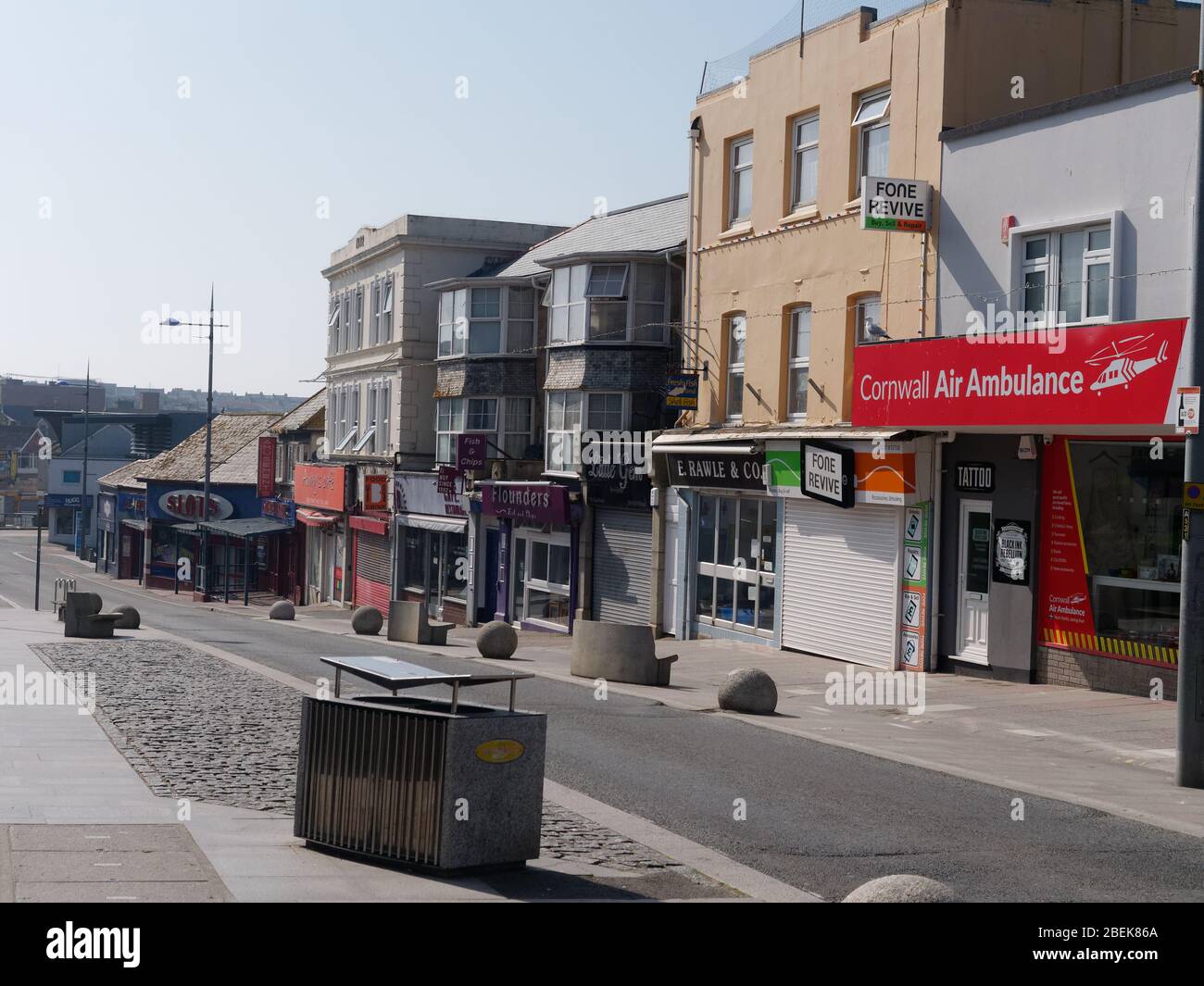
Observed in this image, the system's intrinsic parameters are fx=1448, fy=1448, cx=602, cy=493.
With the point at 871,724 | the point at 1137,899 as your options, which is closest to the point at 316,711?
the point at 1137,899

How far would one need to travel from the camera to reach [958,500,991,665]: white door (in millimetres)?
20845

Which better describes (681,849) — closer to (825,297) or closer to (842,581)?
(842,581)

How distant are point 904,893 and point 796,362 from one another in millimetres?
19422

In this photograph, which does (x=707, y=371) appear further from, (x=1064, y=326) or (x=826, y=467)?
(x=1064, y=326)

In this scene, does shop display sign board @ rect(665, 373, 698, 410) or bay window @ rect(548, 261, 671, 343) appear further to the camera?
bay window @ rect(548, 261, 671, 343)

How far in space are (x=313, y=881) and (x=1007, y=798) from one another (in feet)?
21.1

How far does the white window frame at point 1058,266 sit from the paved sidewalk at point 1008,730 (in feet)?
16.0

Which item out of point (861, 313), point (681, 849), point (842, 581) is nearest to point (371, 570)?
point (842, 581)

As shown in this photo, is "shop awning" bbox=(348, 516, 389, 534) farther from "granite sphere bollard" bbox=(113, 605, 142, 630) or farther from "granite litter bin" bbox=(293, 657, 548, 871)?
"granite litter bin" bbox=(293, 657, 548, 871)

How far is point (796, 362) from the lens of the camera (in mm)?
25703

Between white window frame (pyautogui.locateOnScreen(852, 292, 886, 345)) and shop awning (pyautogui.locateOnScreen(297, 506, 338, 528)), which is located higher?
white window frame (pyautogui.locateOnScreen(852, 292, 886, 345))

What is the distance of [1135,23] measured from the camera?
73.8 feet

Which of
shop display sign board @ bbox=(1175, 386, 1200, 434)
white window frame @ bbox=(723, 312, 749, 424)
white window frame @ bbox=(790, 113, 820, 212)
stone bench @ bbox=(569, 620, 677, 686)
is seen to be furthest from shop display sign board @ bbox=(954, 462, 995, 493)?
shop display sign board @ bbox=(1175, 386, 1200, 434)

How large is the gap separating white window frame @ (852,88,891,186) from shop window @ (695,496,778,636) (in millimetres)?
6376
